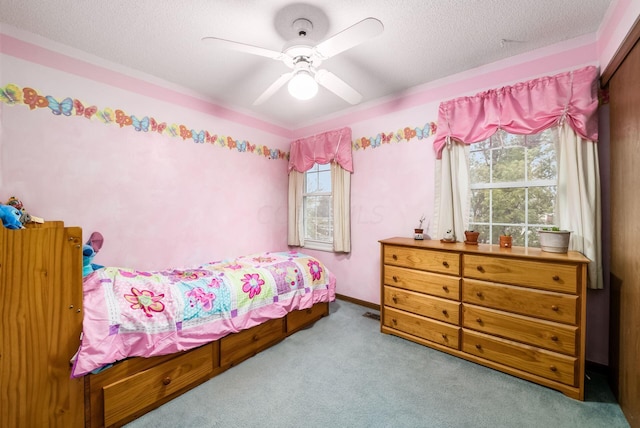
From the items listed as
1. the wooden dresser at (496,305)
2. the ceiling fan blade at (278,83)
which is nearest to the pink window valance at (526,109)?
the wooden dresser at (496,305)

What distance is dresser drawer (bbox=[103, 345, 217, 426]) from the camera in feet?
4.84

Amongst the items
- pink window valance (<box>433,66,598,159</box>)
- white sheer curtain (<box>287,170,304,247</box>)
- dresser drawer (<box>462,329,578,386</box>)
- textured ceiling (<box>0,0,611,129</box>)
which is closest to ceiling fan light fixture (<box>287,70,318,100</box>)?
textured ceiling (<box>0,0,611,129</box>)

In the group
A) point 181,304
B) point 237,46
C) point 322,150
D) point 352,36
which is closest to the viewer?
point 352,36

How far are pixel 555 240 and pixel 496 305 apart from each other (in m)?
0.63

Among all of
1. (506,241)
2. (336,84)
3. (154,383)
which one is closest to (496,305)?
(506,241)

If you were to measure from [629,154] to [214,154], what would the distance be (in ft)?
11.6

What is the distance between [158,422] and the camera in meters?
1.53

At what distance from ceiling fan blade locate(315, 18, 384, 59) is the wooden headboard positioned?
1.80 metres

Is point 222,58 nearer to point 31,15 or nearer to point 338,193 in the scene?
point 31,15

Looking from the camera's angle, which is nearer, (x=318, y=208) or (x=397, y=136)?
(x=397, y=136)

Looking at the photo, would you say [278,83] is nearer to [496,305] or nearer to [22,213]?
[22,213]

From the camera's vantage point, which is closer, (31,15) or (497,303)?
(31,15)

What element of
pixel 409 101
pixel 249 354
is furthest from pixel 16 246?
pixel 409 101

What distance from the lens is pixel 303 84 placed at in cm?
176
